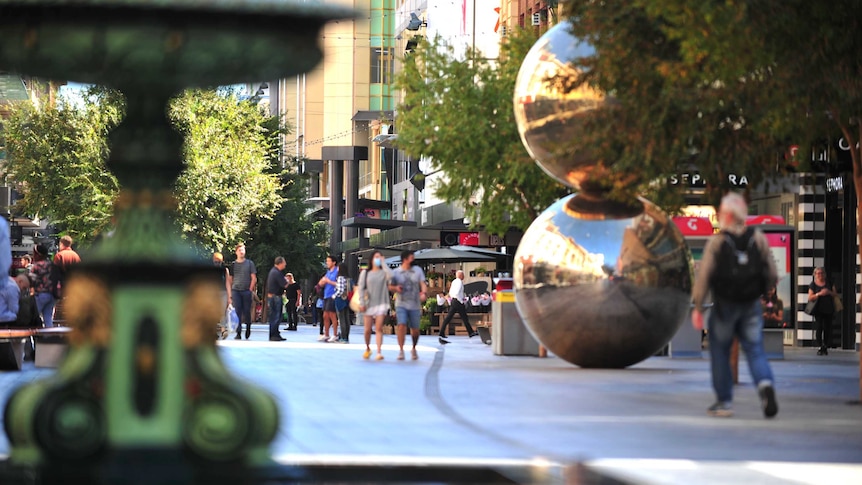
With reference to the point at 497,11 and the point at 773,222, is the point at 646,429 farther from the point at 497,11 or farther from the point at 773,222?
the point at 497,11

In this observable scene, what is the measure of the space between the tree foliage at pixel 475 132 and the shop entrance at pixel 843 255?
214 inches

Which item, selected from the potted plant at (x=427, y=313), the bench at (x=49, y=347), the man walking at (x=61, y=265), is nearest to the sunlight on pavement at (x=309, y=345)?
the man walking at (x=61, y=265)

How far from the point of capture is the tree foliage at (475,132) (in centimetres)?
3644

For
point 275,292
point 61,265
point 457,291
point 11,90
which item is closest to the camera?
point 61,265

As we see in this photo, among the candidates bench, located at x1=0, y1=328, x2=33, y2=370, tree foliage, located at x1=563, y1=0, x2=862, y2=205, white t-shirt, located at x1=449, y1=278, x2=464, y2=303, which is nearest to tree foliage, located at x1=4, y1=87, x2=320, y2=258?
white t-shirt, located at x1=449, y1=278, x2=464, y2=303

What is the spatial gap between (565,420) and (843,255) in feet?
69.1

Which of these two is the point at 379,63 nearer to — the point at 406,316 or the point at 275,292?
the point at 275,292

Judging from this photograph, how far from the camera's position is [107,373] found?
698 centimetres

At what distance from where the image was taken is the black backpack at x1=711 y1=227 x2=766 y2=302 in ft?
46.0

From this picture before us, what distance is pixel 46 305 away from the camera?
23.6 meters

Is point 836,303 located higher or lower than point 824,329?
higher

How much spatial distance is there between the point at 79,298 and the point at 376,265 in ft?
60.0

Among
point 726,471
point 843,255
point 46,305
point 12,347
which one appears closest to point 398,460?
point 726,471

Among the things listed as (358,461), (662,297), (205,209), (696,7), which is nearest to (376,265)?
(662,297)
